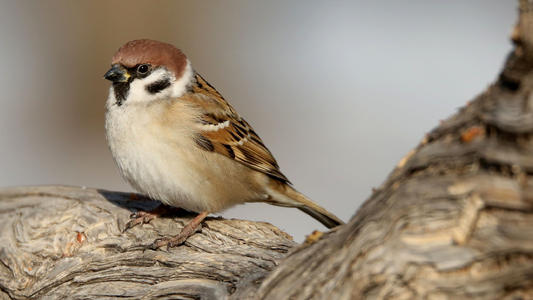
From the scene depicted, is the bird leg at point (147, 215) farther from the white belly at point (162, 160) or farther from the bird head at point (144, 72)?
the bird head at point (144, 72)

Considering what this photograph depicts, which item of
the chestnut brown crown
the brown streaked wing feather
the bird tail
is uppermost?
the chestnut brown crown

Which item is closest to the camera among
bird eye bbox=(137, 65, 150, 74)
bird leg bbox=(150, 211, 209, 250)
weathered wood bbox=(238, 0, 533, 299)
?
weathered wood bbox=(238, 0, 533, 299)

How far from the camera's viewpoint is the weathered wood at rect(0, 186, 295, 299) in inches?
105

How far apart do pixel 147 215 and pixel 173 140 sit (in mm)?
414

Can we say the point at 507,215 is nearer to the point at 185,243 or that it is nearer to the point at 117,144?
the point at 185,243

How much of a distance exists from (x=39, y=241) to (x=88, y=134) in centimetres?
489

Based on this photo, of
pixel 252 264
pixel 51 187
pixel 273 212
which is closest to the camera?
pixel 252 264

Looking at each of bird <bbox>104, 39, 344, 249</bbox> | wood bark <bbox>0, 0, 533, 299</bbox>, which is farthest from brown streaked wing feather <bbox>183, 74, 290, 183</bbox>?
wood bark <bbox>0, 0, 533, 299</bbox>

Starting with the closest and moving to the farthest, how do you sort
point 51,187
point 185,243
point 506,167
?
point 506,167 < point 185,243 < point 51,187

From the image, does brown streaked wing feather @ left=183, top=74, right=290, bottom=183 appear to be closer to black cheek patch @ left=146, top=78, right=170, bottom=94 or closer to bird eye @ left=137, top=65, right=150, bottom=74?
black cheek patch @ left=146, top=78, right=170, bottom=94

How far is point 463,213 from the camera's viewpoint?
164cm

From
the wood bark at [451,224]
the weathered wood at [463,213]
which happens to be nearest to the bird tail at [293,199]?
the wood bark at [451,224]

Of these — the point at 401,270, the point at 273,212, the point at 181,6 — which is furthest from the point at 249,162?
the point at 181,6

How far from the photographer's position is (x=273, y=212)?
19.7 feet
